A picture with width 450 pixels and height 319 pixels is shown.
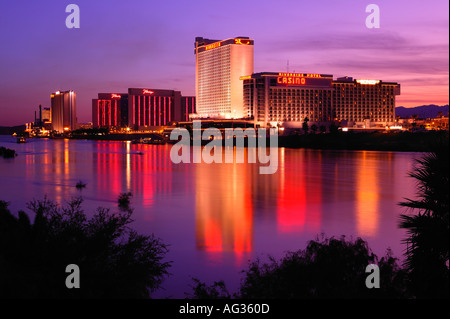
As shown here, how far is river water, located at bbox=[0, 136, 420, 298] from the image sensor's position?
20844 millimetres

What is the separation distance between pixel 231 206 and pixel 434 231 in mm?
27261

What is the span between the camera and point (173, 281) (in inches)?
664

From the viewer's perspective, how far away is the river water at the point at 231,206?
68.4 feet

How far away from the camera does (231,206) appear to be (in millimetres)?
36281

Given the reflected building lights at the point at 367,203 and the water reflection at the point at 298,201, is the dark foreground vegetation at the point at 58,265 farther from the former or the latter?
the reflected building lights at the point at 367,203

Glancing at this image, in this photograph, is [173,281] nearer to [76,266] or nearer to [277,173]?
[76,266]

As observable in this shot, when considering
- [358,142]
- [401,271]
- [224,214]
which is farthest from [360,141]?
[401,271]

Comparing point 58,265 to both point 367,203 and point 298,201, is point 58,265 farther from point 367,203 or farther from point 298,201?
point 367,203

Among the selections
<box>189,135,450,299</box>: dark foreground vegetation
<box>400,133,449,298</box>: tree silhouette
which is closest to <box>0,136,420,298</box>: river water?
<box>189,135,450,299</box>: dark foreground vegetation

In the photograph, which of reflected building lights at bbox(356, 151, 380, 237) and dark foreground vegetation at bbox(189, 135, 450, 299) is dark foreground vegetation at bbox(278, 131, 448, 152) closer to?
reflected building lights at bbox(356, 151, 380, 237)

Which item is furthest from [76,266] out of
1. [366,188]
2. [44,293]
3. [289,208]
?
[366,188]

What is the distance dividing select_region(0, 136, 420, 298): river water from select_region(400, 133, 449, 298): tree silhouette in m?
7.72
